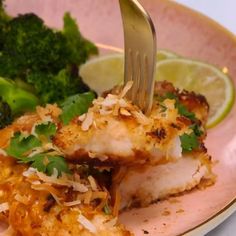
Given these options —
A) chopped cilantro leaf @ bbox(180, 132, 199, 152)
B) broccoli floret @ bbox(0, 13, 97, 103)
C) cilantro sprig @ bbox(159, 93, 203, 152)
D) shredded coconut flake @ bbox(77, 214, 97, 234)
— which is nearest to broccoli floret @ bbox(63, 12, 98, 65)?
broccoli floret @ bbox(0, 13, 97, 103)

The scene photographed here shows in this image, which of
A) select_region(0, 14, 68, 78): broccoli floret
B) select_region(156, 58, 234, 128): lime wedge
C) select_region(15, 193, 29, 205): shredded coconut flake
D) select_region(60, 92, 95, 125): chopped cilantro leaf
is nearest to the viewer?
select_region(15, 193, 29, 205): shredded coconut flake

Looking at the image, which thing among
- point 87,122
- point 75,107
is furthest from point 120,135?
point 75,107

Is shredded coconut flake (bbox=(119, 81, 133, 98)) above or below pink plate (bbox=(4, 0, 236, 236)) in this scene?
above

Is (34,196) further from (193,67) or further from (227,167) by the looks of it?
(193,67)

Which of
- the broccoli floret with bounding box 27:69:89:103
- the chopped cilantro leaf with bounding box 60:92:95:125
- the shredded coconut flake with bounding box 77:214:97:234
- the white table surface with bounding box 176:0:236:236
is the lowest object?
the broccoli floret with bounding box 27:69:89:103

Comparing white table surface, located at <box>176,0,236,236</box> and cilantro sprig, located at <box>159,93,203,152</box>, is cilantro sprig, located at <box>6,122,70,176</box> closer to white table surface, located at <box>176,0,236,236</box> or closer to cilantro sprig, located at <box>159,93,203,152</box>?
cilantro sprig, located at <box>159,93,203,152</box>

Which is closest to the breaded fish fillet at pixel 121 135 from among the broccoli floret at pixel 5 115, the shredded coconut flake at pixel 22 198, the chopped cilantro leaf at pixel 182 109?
the shredded coconut flake at pixel 22 198

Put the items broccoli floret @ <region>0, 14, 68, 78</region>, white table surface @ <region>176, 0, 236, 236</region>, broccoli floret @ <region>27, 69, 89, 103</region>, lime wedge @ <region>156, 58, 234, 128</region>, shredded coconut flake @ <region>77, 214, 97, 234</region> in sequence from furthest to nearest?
white table surface @ <region>176, 0, 236, 236</region>
broccoli floret @ <region>0, 14, 68, 78</region>
broccoli floret @ <region>27, 69, 89, 103</region>
lime wedge @ <region>156, 58, 234, 128</region>
shredded coconut flake @ <region>77, 214, 97, 234</region>
